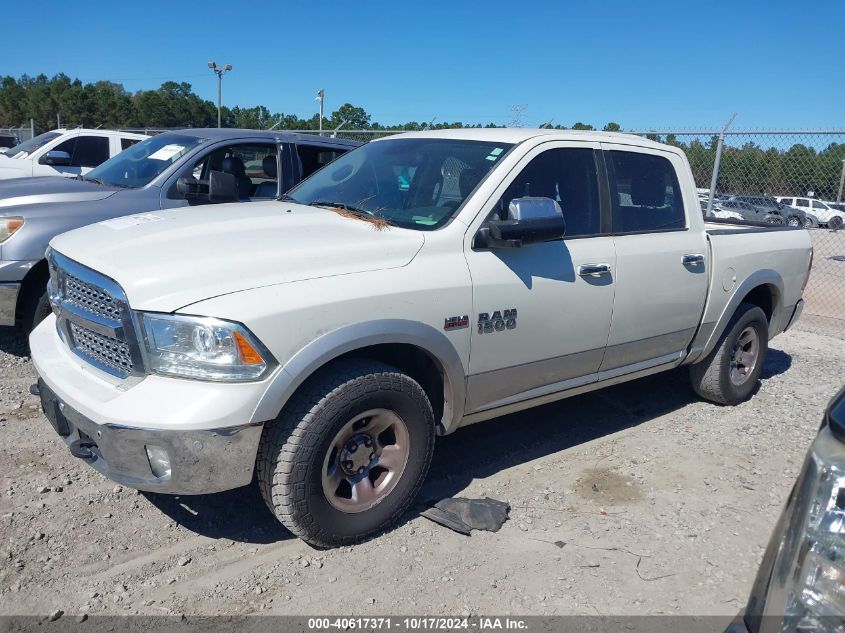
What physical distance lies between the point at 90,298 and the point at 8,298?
8.12 ft

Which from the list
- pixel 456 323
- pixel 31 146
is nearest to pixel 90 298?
pixel 456 323

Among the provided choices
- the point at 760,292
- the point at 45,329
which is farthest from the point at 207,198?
the point at 760,292

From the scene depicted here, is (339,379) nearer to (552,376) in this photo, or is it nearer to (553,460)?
(552,376)

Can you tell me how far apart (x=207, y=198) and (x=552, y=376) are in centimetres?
338

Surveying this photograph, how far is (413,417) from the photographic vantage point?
3.38m

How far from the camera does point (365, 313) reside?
310 centimetres

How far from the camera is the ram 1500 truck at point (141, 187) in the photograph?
5.16 metres

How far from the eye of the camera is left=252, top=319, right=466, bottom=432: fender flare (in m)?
2.86

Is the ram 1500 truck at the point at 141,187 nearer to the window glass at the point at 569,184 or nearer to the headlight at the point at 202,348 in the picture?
the window glass at the point at 569,184

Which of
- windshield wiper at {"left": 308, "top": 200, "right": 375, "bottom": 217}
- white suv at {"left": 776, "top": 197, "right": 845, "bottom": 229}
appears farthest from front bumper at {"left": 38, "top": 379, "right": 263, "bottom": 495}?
white suv at {"left": 776, "top": 197, "right": 845, "bottom": 229}

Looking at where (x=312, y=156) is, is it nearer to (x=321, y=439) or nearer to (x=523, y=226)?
(x=523, y=226)

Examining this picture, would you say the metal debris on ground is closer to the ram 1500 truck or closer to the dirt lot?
the dirt lot

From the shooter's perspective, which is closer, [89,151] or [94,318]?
[94,318]

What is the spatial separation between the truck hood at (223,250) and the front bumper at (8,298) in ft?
5.91
